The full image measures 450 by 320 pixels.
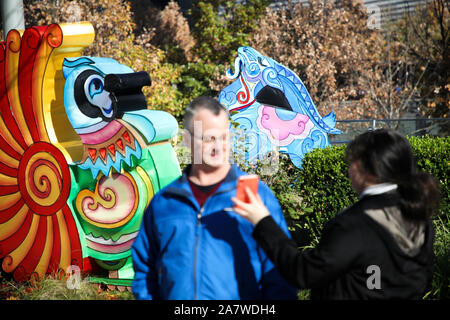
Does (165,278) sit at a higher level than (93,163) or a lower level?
lower

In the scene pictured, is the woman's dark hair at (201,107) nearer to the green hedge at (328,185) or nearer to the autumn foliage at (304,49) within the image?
the green hedge at (328,185)

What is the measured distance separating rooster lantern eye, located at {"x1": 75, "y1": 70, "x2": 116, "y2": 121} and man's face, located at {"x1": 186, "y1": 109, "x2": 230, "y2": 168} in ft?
6.58

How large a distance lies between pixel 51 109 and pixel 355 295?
3.38m

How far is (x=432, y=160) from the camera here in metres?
4.79

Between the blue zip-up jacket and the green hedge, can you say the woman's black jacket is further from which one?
the green hedge

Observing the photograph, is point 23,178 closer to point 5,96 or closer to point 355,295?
point 5,96

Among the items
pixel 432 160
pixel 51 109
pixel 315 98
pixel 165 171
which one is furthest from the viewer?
pixel 315 98

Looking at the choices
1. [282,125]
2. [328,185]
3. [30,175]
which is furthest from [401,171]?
[282,125]

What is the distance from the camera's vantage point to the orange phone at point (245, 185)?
1908 mm

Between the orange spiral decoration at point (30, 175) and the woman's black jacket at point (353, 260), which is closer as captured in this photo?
the woman's black jacket at point (353, 260)

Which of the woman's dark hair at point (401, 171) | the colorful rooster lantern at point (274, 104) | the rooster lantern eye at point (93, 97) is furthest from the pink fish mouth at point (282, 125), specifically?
the woman's dark hair at point (401, 171)

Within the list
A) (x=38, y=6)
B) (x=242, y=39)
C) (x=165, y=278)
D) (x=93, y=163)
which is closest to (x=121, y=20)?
(x=38, y=6)

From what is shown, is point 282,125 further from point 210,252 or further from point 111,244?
point 210,252

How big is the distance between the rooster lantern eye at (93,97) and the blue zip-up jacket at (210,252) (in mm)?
2065
